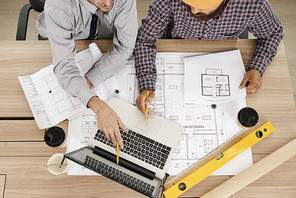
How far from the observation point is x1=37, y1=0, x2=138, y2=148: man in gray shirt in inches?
34.6

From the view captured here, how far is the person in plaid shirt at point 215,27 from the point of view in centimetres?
94

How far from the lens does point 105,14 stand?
103 centimetres

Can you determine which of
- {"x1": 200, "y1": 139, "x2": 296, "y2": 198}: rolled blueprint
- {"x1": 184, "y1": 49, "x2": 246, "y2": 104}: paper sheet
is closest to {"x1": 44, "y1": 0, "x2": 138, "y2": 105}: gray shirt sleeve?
{"x1": 184, "y1": 49, "x2": 246, "y2": 104}: paper sheet

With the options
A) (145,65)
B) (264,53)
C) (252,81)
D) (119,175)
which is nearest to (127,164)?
(119,175)

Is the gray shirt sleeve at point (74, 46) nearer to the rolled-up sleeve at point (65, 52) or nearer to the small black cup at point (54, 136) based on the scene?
the rolled-up sleeve at point (65, 52)

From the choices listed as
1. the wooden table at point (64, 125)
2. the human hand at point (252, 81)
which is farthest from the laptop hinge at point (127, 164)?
the human hand at point (252, 81)

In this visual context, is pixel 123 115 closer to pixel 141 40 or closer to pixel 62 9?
pixel 141 40

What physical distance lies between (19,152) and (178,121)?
784 mm

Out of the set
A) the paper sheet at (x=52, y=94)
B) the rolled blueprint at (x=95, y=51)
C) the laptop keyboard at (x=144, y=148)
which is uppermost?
the rolled blueprint at (x=95, y=51)

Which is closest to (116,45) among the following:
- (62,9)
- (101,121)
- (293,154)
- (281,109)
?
(62,9)

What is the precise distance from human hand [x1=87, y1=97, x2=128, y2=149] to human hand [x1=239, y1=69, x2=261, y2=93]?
641mm

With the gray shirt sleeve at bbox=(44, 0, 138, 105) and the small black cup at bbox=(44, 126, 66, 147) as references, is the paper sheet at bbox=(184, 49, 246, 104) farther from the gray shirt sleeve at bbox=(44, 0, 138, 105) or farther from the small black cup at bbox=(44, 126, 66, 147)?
the small black cup at bbox=(44, 126, 66, 147)

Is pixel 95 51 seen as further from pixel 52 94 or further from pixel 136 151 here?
pixel 136 151

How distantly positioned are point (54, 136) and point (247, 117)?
903mm
